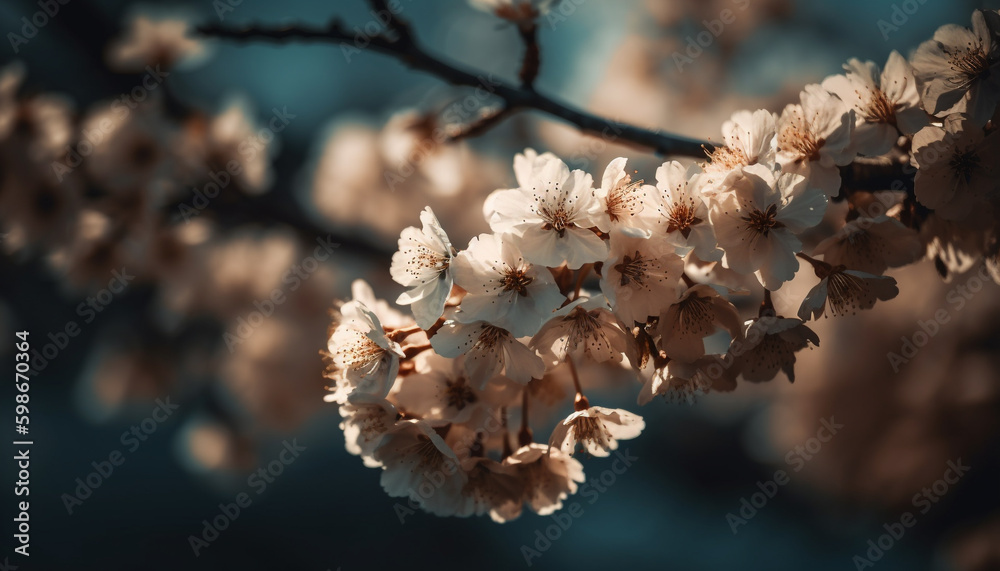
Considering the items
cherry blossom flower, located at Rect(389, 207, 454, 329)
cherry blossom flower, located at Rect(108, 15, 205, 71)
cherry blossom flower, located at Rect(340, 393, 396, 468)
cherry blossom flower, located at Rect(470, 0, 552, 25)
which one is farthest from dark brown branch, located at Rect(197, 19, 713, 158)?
cherry blossom flower, located at Rect(108, 15, 205, 71)

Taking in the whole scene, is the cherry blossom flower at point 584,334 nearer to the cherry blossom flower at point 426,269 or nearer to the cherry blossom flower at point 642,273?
the cherry blossom flower at point 642,273

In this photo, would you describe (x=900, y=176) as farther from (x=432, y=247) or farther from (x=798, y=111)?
(x=432, y=247)

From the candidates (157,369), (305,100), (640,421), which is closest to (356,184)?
(305,100)

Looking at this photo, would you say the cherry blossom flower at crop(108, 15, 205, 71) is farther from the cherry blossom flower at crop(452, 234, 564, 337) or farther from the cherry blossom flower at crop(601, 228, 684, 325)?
the cherry blossom flower at crop(601, 228, 684, 325)

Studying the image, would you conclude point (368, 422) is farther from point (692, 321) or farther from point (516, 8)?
point (516, 8)

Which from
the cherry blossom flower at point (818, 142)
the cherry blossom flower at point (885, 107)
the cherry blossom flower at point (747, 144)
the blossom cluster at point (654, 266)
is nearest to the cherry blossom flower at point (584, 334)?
the blossom cluster at point (654, 266)

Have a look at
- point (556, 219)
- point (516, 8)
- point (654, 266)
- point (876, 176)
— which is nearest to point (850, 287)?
point (876, 176)
